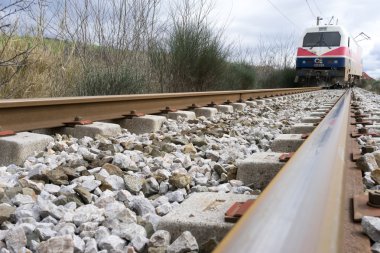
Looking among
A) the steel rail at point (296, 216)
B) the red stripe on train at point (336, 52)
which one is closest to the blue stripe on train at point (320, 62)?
the red stripe on train at point (336, 52)

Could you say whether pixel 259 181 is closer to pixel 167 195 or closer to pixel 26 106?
pixel 167 195

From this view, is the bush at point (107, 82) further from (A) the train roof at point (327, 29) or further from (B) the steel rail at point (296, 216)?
(A) the train roof at point (327, 29)

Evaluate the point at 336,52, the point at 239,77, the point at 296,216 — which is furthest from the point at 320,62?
the point at 296,216

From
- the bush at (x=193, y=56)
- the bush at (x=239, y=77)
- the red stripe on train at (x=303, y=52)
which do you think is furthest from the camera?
the red stripe on train at (x=303, y=52)

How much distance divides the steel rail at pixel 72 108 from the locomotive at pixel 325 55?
13571 mm

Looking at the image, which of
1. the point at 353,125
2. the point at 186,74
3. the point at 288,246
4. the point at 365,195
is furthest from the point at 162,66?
the point at 288,246

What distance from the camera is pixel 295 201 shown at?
138cm

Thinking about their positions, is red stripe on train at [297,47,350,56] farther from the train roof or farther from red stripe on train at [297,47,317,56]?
the train roof

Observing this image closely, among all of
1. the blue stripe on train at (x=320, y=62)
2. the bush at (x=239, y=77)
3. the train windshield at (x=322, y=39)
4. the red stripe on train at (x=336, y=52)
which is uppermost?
the train windshield at (x=322, y=39)

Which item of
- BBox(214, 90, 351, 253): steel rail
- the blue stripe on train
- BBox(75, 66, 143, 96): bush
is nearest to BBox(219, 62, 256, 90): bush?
the blue stripe on train

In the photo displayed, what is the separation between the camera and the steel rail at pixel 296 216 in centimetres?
105

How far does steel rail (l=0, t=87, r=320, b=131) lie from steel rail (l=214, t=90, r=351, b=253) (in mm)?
2084

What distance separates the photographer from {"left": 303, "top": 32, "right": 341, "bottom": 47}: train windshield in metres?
18.3

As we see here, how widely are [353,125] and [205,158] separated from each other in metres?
2.14
